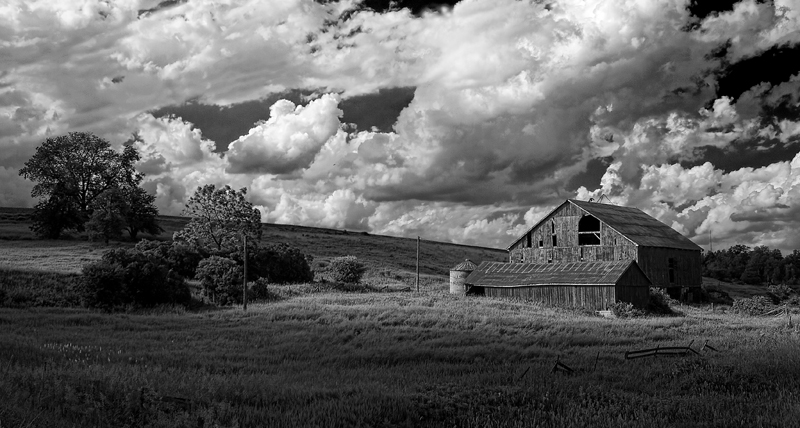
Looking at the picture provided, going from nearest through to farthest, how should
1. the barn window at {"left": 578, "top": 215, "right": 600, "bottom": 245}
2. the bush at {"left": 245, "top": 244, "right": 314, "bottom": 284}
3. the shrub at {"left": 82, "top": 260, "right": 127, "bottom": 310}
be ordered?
the shrub at {"left": 82, "top": 260, "right": 127, "bottom": 310}
the bush at {"left": 245, "top": 244, "right": 314, "bottom": 284}
the barn window at {"left": 578, "top": 215, "right": 600, "bottom": 245}

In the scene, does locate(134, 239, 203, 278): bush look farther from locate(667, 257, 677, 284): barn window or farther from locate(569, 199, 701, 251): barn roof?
locate(667, 257, 677, 284): barn window

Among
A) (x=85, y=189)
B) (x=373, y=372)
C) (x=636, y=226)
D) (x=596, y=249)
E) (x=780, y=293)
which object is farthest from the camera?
(x=85, y=189)

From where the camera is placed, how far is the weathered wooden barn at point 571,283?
4503cm

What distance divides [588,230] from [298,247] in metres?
40.2

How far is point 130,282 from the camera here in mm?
34125

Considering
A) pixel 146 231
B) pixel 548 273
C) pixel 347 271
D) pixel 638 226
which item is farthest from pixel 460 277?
pixel 146 231

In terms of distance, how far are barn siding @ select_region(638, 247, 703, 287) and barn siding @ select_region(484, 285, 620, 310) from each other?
6.70m

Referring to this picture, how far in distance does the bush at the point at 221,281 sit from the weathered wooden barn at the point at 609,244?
2712cm

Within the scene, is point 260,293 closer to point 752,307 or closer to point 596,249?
point 596,249

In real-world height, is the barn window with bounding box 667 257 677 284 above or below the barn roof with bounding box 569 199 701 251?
below

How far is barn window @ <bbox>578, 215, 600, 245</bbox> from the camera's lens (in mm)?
56344

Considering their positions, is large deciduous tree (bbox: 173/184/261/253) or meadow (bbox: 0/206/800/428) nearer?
meadow (bbox: 0/206/800/428)

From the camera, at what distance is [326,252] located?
80.9m

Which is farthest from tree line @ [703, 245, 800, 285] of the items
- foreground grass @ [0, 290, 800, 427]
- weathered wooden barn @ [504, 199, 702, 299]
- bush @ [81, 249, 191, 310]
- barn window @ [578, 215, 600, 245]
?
bush @ [81, 249, 191, 310]
